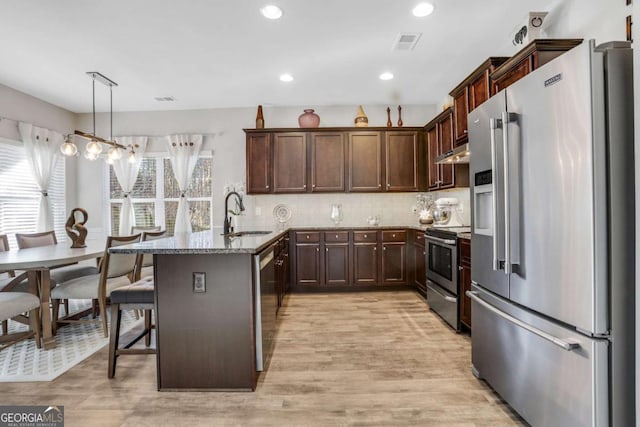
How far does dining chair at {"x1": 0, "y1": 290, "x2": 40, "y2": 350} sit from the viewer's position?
243 centimetres

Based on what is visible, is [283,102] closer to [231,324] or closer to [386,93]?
[386,93]

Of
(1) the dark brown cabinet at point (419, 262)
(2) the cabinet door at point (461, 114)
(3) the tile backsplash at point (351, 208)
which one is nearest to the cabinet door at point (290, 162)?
(3) the tile backsplash at point (351, 208)

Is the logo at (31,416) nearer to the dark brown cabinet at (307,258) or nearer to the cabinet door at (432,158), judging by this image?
the dark brown cabinet at (307,258)

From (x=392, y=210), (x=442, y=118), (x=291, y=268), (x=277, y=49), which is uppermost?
(x=277, y=49)

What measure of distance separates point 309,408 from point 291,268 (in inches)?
109

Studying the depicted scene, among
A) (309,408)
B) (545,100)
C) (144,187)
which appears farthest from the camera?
(144,187)

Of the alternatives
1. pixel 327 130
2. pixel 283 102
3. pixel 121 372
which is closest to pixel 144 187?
pixel 283 102

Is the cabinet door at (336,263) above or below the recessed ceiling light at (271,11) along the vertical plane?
below

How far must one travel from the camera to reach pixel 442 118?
416 centimetres

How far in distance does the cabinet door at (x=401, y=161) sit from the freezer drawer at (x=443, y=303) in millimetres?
1653

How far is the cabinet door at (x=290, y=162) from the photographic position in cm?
492

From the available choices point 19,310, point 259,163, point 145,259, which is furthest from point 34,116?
point 19,310

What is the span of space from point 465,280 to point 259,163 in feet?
10.7

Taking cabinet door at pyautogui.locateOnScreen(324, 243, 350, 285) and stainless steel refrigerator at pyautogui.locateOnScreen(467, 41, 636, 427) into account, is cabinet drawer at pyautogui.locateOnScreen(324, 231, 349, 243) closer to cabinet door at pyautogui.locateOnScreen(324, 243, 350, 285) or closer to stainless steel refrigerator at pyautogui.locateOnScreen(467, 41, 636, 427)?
cabinet door at pyautogui.locateOnScreen(324, 243, 350, 285)
